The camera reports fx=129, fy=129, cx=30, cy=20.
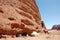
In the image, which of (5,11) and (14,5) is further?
(14,5)

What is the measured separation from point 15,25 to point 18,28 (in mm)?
631

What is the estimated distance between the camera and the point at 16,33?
53.8ft

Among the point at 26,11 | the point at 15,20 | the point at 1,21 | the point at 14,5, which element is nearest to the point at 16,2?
the point at 14,5

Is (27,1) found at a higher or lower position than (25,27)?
higher

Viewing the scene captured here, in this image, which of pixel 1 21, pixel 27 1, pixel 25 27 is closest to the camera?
pixel 1 21

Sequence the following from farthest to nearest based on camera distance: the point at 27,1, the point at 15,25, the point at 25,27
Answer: the point at 27,1 → the point at 25,27 → the point at 15,25

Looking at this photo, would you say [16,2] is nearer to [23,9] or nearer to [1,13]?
[23,9]

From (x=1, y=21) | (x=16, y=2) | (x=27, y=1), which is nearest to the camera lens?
(x=1, y=21)

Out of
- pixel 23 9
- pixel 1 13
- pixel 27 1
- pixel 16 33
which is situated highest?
pixel 27 1

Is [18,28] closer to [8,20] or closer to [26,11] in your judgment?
[8,20]

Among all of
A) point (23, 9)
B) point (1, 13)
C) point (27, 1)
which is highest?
point (27, 1)

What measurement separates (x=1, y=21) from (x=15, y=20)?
6.79 ft

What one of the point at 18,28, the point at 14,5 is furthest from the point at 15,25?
the point at 14,5

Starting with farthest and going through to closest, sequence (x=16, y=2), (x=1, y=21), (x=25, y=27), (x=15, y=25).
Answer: (x=16, y=2) → (x=25, y=27) → (x=15, y=25) → (x=1, y=21)
